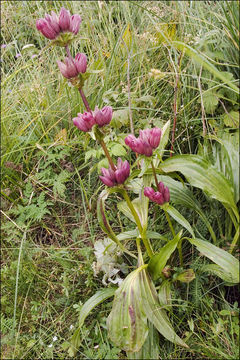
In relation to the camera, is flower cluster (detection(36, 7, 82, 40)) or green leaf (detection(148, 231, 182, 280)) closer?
flower cluster (detection(36, 7, 82, 40))

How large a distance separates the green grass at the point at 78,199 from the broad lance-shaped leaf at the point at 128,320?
14 centimetres

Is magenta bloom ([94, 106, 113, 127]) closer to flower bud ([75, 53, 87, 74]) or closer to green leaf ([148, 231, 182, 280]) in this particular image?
flower bud ([75, 53, 87, 74])

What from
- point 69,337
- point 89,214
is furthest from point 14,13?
point 69,337

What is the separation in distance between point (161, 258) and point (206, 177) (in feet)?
1.06

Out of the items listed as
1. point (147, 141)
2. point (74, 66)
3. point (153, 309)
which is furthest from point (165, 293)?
point (74, 66)

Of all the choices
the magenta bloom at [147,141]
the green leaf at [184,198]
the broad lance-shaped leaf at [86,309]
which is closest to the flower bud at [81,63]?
the magenta bloom at [147,141]

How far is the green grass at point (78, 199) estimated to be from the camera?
51.8 inches

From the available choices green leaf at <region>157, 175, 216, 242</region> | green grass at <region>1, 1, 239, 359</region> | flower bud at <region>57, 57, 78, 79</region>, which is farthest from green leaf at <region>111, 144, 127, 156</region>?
flower bud at <region>57, 57, 78, 79</region>

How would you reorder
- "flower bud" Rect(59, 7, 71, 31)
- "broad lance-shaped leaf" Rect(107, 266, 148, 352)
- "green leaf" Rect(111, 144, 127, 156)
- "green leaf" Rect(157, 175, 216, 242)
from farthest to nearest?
1. "green leaf" Rect(111, 144, 127, 156)
2. "green leaf" Rect(157, 175, 216, 242)
3. "broad lance-shaped leaf" Rect(107, 266, 148, 352)
4. "flower bud" Rect(59, 7, 71, 31)

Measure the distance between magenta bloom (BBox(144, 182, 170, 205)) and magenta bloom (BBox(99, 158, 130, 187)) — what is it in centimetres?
11

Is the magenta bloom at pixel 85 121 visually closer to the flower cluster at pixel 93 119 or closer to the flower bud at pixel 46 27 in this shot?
the flower cluster at pixel 93 119

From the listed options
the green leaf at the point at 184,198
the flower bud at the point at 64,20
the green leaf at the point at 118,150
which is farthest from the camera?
the green leaf at the point at 118,150

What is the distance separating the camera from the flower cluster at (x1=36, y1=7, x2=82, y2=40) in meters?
1.04

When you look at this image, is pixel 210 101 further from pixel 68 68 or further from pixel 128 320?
pixel 128 320
